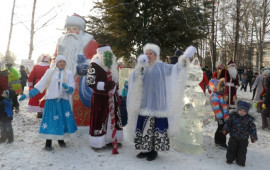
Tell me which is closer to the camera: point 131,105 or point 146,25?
point 131,105

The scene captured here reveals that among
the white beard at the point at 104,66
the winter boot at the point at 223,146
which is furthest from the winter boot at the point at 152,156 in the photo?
the winter boot at the point at 223,146

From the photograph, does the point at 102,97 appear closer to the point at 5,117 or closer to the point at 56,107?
the point at 56,107

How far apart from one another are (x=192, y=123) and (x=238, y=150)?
3.03 feet

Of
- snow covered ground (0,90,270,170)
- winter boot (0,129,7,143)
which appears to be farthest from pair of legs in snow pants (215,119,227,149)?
winter boot (0,129,7,143)

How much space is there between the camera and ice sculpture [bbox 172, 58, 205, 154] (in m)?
4.29

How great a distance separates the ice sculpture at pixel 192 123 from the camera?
4.29 meters

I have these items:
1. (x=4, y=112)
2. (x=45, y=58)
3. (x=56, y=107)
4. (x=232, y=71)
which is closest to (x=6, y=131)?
(x=4, y=112)

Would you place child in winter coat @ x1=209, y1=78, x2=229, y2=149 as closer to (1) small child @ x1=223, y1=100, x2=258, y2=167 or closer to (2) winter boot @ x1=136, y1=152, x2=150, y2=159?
(1) small child @ x1=223, y1=100, x2=258, y2=167

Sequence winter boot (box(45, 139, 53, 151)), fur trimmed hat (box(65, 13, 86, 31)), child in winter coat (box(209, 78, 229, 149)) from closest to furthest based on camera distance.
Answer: winter boot (box(45, 139, 53, 151)) < child in winter coat (box(209, 78, 229, 149)) < fur trimmed hat (box(65, 13, 86, 31))

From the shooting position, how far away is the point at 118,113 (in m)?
4.23

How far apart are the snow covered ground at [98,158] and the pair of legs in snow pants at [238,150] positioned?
11cm

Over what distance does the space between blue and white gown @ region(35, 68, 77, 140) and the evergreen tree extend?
14.9ft

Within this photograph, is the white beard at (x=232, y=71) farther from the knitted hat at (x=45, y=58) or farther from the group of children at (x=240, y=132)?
the knitted hat at (x=45, y=58)

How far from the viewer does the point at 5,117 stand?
14.5 feet
